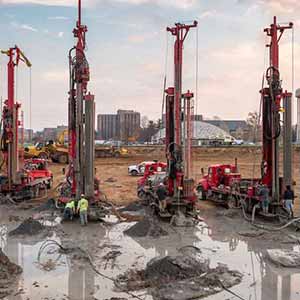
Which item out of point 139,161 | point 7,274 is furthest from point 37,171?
point 139,161

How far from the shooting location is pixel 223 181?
2314 cm

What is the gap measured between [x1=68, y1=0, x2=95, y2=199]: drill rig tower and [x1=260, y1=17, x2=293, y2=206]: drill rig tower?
21.5ft

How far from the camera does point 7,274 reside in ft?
34.4

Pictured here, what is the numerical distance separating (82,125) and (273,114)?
714 cm

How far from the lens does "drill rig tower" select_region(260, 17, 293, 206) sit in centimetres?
1738

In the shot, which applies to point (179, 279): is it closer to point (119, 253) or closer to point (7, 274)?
point (119, 253)

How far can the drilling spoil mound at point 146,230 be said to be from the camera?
49.9 ft

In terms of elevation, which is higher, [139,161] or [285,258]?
[139,161]

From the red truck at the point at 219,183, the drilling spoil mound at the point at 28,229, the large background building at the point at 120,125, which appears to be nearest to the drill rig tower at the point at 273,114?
the red truck at the point at 219,183

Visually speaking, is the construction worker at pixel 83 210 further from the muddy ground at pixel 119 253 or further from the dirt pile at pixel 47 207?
the dirt pile at pixel 47 207

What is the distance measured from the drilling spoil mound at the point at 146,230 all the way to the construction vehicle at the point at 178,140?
83.2 inches

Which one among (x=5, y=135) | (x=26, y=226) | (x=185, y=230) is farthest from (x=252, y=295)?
(x=5, y=135)

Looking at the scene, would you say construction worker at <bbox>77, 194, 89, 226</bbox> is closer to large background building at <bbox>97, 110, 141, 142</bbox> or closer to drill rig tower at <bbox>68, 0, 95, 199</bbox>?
drill rig tower at <bbox>68, 0, 95, 199</bbox>

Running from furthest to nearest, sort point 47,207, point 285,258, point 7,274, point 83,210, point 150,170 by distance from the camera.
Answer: point 150,170 → point 47,207 → point 83,210 → point 285,258 → point 7,274
